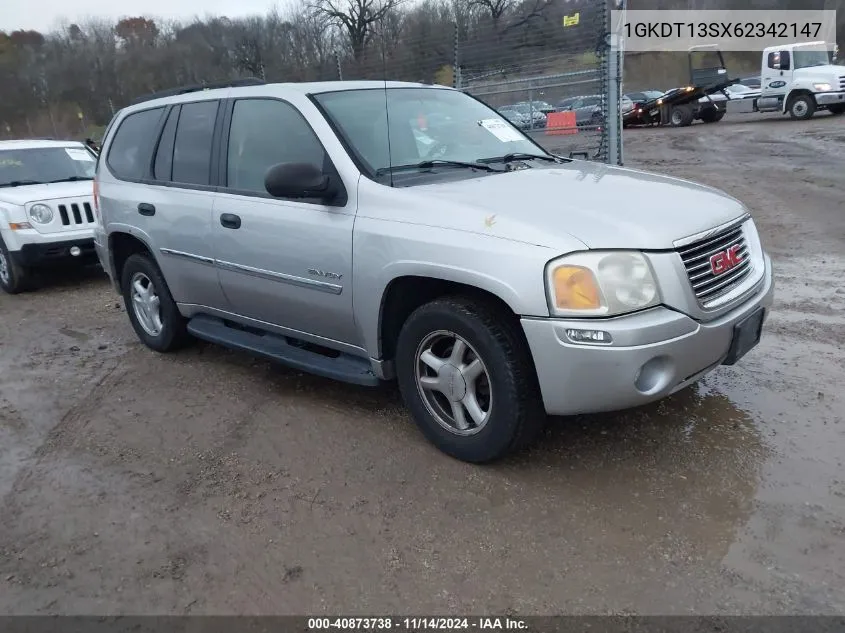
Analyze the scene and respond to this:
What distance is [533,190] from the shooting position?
3424 mm

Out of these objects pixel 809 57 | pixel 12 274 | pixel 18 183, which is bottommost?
pixel 12 274

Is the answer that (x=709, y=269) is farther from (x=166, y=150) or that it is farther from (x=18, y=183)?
(x=18, y=183)

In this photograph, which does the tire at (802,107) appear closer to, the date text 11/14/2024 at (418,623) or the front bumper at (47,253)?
the front bumper at (47,253)

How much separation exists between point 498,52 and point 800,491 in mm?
9881

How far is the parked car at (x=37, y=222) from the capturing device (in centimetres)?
777

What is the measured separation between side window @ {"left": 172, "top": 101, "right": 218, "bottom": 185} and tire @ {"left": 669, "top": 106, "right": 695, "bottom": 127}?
22.2 m

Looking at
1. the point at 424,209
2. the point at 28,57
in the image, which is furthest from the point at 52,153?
the point at 28,57

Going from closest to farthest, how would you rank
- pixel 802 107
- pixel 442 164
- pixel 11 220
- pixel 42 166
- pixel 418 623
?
pixel 418 623, pixel 442 164, pixel 11 220, pixel 42 166, pixel 802 107

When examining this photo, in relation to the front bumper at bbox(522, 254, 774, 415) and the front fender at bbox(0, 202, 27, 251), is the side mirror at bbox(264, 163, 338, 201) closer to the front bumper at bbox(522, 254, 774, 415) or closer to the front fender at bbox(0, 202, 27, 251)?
the front bumper at bbox(522, 254, 774, 415)

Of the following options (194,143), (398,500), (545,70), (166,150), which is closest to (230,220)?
(194,143)

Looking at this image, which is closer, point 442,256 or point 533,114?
point 442,256

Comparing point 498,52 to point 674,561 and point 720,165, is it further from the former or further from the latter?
point 674,561

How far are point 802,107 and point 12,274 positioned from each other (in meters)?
21.6

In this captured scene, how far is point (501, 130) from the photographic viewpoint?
14.6 ft
